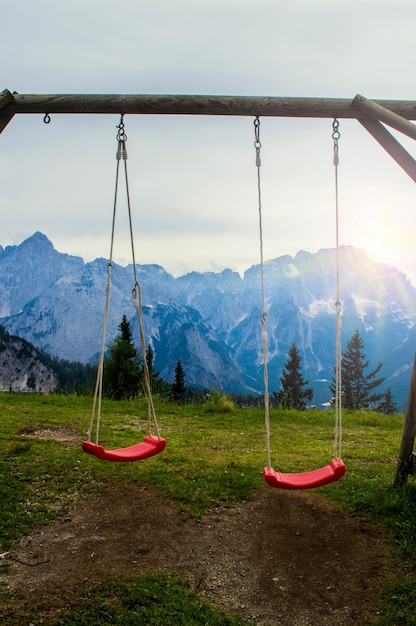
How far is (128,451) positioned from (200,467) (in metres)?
2.17

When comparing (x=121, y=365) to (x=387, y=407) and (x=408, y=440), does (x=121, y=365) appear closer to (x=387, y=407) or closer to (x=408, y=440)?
(x=408, y=440)

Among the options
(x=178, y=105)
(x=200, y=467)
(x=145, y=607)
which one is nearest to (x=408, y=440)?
(x=200, y=467)

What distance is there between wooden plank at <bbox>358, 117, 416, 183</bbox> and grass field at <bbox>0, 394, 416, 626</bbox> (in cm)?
345

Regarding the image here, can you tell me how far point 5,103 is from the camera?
5.14m

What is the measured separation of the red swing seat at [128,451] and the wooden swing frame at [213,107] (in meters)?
3.22

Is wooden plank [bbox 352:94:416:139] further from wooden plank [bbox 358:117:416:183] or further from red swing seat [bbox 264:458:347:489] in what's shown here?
red swing seat [bbox 264:458:347:489]

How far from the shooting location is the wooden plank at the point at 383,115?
189 inches

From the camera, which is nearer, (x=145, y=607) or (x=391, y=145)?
(x=145, y=607)

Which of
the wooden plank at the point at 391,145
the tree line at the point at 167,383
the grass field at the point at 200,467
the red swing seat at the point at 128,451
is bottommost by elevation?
the grass field at the point at 200,467

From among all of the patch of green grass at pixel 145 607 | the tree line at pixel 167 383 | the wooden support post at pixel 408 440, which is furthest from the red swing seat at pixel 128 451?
the wooden support post at pixel 408 440

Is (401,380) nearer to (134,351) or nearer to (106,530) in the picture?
(134,351)

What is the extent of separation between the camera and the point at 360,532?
5.20 metres

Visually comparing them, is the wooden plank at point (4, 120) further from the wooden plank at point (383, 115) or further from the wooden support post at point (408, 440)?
the wooden support post at point (408, 440)

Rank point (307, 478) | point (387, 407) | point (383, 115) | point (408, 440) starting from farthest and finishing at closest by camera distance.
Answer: point (387, 407) < point (408, 440) < point (383, 115) < point (307, 478)
